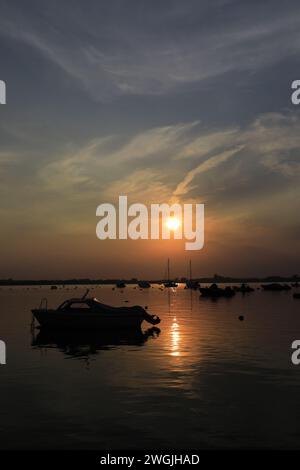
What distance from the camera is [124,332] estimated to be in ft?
156

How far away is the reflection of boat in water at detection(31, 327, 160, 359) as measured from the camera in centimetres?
3628

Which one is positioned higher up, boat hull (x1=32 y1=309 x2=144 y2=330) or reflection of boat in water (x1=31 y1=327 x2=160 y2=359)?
boat hull (x1=32 y1=309 x2=144 y2=330)

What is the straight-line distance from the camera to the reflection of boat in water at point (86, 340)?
119 ft

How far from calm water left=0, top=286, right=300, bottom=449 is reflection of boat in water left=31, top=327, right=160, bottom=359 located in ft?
0.52

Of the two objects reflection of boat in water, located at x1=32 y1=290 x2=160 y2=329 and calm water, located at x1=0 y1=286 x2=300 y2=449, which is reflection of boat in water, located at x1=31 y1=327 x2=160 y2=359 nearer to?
calm water, located at x1=0 y1=286 x2=300 y2=449

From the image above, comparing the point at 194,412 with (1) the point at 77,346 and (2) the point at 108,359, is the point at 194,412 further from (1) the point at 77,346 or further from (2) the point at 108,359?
(1) the point at 77,346

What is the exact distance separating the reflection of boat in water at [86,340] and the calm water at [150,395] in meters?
0.16

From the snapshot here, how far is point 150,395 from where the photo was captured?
827 inches

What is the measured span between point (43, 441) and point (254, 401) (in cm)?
902

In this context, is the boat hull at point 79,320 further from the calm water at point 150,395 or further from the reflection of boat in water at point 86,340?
the calm water at point 150,395

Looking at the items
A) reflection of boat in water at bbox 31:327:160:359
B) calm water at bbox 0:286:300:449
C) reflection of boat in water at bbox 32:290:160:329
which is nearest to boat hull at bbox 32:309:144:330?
reflection of boat in water at bbox 32:290:160:329

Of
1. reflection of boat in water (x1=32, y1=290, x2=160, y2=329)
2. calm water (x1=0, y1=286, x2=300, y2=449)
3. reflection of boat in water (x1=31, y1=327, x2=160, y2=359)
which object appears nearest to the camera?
calm water (x1=0, y1=286, x2=300, y2=449)

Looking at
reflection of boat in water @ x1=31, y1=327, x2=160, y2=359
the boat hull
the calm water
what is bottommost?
reflection of boat in water @ x1=31, y1=327, x2=160, y2=359
